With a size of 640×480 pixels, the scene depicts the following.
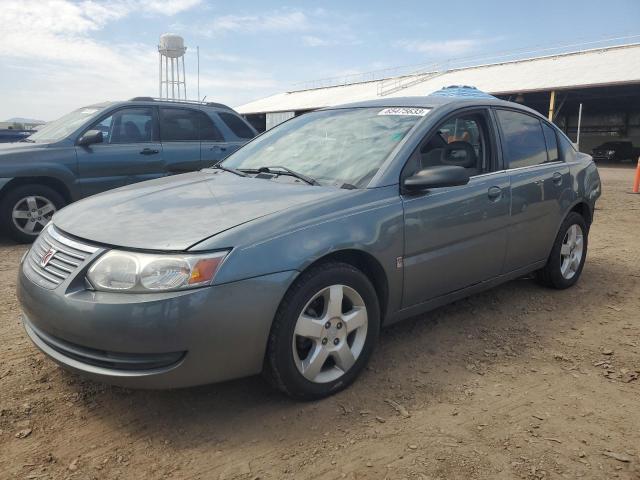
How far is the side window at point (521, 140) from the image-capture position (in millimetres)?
3949

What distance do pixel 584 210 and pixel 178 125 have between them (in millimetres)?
5106

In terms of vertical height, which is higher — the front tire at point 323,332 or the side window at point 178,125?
the side window at point 178,125

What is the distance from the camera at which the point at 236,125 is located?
7.82 metres

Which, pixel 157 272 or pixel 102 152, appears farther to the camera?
pixel 102 152

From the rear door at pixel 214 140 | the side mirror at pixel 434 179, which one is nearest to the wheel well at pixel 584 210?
the side mirror at pixel 434 179

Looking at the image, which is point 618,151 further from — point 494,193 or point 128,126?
point 494,193

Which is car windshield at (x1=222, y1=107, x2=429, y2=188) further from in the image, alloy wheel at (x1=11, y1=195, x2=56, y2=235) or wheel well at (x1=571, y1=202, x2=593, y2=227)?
alloy wheel at (x1=11, y1=195, x2=56, y2=235)

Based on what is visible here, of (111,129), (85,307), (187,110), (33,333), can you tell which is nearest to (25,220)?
(111,129)

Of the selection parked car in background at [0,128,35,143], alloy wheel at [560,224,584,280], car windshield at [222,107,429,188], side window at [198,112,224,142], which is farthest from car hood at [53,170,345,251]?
parked car in background at [0,128,35,143]

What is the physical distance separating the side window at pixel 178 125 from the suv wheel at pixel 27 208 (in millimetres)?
1585

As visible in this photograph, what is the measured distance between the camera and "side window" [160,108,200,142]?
712cm

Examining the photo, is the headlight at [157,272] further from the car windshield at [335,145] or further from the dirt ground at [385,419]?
the car windshield at [335,145]

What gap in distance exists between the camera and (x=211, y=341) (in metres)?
2.33

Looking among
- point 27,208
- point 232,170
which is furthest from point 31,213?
point 232,170
